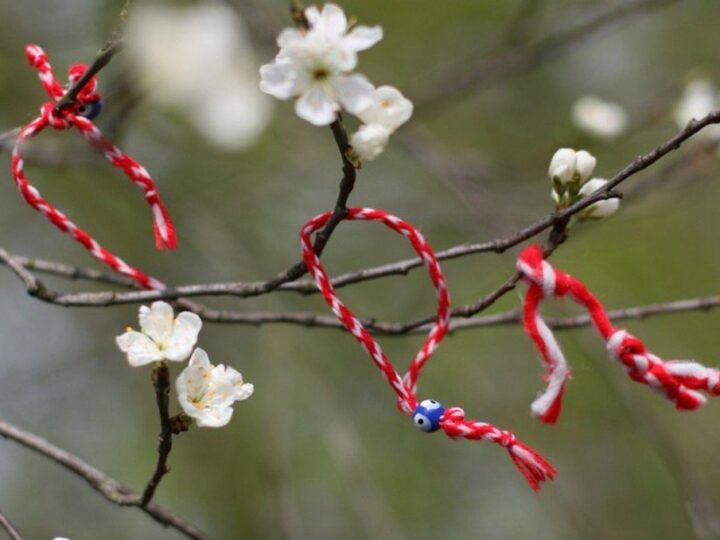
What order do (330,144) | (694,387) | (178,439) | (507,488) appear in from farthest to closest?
(178,439) → (507,488) → (330,144) → (694,387)

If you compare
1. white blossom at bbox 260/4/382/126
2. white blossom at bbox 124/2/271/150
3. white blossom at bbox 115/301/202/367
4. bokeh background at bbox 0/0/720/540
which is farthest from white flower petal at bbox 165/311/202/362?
bokeh background at bbox 0/0/720/540

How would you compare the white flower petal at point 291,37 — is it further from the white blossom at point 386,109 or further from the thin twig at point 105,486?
the thin twig at point 105,486

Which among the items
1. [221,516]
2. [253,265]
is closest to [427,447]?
[221,516]

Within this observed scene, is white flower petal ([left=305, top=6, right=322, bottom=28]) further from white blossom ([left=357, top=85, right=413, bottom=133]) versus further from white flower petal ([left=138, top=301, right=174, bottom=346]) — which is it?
white flower petal ([left=138, top=301, right=174, bottom=346])

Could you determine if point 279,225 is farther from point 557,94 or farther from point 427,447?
point 557,94

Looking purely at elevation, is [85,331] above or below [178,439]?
above

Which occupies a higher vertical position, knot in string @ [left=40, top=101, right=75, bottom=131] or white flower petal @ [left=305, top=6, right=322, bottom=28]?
knot in string @ [left=40, top=101, right=75, bottom=131]
